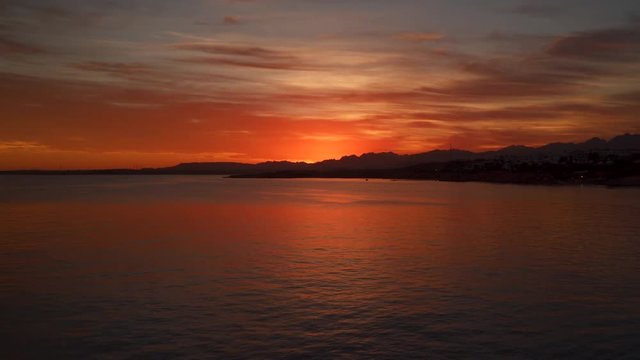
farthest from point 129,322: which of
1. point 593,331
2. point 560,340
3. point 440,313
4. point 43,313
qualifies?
point 593,331

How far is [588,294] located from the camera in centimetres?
1777

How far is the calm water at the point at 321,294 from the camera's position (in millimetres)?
12820

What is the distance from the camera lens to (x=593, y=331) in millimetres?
13859

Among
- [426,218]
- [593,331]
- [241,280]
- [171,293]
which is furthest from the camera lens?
[426,218]

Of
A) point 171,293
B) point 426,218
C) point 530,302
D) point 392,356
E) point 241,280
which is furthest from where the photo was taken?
point 426,218

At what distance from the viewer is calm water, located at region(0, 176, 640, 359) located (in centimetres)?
1282

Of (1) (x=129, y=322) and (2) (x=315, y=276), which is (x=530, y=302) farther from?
(1) (x=129, y=322)

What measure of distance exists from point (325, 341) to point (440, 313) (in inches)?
162

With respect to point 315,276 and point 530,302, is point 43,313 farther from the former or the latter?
point 530,302

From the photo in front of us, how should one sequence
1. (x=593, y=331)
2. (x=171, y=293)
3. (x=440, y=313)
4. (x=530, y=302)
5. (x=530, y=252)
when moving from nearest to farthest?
(x=593, y=331) → (x=440, y=313) → (x=530, y=302) → (x=171, y=293) → (x=530, y=252)

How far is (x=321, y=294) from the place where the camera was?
1773 cm

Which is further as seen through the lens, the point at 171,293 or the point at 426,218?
the point at 426,218

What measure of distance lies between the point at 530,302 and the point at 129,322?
11.7 metres

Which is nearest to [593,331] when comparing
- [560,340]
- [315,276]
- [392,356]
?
[560,340]
